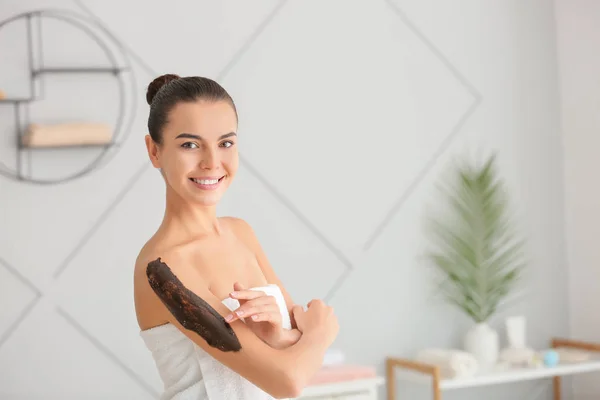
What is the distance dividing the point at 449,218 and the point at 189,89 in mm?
2416

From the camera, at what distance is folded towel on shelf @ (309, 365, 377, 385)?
2855mm

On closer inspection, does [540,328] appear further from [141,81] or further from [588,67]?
[141,81]

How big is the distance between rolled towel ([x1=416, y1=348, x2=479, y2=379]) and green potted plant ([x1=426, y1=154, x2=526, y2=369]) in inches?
10.0

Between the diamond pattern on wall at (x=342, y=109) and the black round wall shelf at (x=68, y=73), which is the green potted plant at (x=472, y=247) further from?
the black round wall shelf at (x=68, y=73)

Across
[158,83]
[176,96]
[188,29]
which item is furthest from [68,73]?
[176,96]

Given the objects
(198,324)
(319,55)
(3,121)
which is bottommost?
(198,324)

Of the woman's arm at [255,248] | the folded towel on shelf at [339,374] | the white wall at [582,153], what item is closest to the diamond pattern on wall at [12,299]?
the folded towel on shelf at [339,374]

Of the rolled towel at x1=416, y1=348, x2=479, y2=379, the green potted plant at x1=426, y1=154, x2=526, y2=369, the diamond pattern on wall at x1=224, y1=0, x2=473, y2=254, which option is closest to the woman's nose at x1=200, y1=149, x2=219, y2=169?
the diamond pattern on wall at x1=224, y1=0, x2=473, y2=254

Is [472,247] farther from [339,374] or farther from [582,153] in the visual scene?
[339,374]

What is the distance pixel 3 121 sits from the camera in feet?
9.23

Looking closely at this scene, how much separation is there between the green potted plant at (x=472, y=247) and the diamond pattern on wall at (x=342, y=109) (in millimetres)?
218

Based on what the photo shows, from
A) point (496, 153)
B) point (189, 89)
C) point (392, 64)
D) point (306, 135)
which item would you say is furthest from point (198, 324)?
point (496, 153)

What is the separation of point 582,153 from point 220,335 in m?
2.93

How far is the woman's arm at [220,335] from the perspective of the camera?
1246mm
